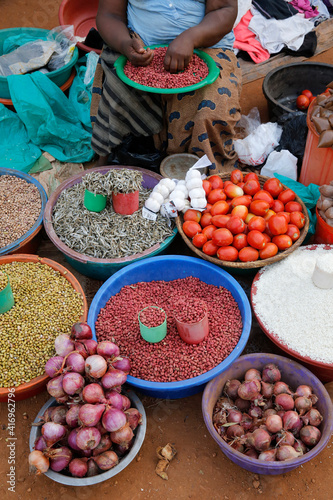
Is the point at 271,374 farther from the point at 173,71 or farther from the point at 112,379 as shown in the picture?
the point at 173,71

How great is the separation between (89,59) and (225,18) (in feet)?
5.23

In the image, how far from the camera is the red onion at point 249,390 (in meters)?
1.92

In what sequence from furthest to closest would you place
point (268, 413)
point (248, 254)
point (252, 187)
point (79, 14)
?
point (79, 14) → point (252, 187) → point (248, 254) → point (268, 413)

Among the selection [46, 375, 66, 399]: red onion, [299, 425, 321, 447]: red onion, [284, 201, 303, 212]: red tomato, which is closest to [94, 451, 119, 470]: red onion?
[46, 375, 66, 399]: red onion

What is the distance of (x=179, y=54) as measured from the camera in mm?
2656

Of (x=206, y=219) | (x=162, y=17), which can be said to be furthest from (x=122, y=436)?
(x=162, y=17)

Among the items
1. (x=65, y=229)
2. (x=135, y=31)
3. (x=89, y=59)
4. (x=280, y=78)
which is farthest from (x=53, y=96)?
(x=280, y=78)

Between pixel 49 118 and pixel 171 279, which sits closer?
pixel 171 279

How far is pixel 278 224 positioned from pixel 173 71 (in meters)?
1.27

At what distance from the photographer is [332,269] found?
7.14 ft

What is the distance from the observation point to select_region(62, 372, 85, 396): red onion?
1.74 meters

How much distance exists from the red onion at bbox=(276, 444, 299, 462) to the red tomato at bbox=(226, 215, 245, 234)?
4.02 feet

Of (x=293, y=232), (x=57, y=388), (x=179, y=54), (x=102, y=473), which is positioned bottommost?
(x=102, y=473)

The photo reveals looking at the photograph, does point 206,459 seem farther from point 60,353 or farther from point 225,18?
point 225,18
